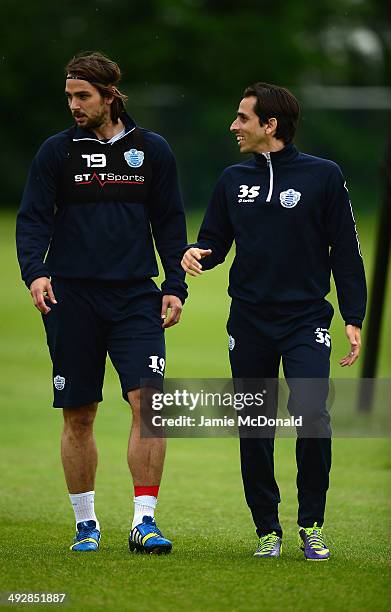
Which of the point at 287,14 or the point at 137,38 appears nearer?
the point at 137,38

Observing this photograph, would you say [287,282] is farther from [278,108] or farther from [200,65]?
[200,65]

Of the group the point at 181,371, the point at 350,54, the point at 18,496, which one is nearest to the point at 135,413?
the point at 18,496

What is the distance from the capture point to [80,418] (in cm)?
593

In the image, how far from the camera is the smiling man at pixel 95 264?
19.0 ft

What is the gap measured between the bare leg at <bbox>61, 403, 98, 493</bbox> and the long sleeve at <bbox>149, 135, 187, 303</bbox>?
67cm

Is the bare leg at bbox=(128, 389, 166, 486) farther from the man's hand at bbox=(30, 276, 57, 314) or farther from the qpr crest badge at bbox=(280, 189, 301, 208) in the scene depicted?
the qpr crest badge at bbox=(280, 189, 301, 208)

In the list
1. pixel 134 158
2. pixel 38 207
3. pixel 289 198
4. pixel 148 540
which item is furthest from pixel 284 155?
pixel 148 540

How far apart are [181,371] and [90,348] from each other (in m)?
8.64

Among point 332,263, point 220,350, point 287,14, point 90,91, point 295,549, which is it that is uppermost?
point 287,14

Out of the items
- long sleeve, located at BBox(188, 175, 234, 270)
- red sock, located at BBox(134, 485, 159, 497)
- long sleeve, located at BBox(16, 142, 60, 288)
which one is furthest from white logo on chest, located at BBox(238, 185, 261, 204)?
red sock, located at BBox(134, 485, 159, 497)

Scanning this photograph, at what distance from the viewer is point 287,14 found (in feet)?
147

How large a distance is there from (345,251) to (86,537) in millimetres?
1691

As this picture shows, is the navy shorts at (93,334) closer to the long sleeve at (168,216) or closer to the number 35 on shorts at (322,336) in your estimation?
the long sleeve at (168,216)

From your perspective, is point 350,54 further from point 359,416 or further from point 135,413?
point 135,413
